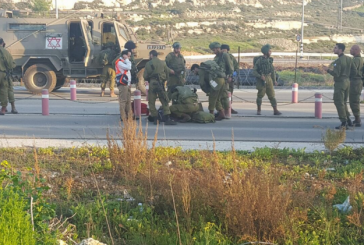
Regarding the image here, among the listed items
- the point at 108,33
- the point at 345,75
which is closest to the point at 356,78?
the point at 345,75

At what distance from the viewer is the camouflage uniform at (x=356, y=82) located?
12047mm

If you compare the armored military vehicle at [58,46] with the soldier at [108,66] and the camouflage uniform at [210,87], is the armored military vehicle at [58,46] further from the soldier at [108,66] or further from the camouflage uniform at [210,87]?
the camouflage uniform at [210,87]

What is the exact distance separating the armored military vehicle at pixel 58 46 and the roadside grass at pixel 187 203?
42.9ft

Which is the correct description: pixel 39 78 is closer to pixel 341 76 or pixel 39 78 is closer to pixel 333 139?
pixel 341 76

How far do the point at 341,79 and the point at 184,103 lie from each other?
3.56 metres

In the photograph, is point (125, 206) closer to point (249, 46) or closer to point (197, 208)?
point (197, 208)

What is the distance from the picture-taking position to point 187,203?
533 centimetres

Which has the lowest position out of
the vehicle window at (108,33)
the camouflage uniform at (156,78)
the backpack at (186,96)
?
the backpack at (186,96)

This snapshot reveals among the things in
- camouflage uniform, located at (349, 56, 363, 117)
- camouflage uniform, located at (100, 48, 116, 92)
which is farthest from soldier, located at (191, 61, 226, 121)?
camouflage uniform, located at (100, 48, 116, 92)

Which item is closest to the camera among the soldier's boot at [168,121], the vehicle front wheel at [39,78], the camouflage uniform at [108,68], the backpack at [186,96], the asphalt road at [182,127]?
the asphalt road at [182,127]

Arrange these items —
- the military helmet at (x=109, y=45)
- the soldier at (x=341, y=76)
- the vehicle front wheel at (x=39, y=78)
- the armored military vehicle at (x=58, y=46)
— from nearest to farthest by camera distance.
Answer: the soldier at (x=341, y=76) < the vehicle front wheel at (x=39, y=78) < the armored military vehicle at (x=58, y=46) < the military helmet at (x=109, y=45)

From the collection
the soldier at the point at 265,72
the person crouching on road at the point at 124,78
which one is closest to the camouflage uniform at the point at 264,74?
the soldier at the point at 265,72

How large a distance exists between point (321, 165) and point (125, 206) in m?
3.36

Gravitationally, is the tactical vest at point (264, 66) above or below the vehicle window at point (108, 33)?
below
